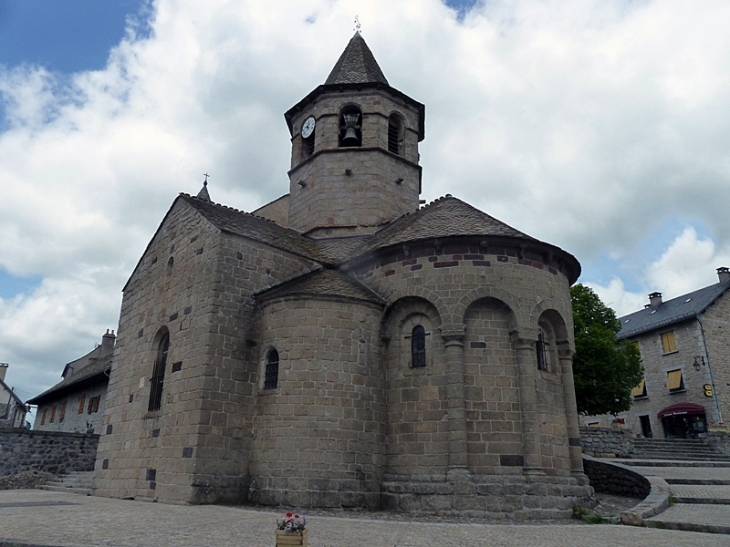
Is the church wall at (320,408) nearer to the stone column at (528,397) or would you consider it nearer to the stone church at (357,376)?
the stone church at (357,376)

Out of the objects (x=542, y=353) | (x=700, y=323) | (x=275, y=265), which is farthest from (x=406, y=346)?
(x=700, y=323)

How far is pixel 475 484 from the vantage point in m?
11.4

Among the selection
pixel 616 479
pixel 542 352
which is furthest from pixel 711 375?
pixel 542 352

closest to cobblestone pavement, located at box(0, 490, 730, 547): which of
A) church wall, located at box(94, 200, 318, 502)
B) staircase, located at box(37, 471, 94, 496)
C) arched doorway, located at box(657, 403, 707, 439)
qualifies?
church wall, located at box(94, 200, 318, 502)

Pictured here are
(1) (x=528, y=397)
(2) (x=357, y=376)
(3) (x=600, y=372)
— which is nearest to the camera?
(1) (x=528, y=397)

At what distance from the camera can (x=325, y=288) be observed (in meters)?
Result: 13.5

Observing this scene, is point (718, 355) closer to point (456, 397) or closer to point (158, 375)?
point (456, 397)

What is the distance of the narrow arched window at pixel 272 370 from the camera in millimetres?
12939

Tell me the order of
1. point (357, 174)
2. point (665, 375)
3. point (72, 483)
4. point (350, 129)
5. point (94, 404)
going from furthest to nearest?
point (665, 375), point (94, 404), point (350, 129), point (357, 174), point (72, 483)

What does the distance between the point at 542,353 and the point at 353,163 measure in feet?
30.7

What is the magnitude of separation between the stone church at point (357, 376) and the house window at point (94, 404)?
868 cm

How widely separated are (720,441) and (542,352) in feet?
→ 50.5

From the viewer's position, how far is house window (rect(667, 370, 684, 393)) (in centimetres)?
3070

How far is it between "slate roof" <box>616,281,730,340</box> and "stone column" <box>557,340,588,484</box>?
67.3ft
